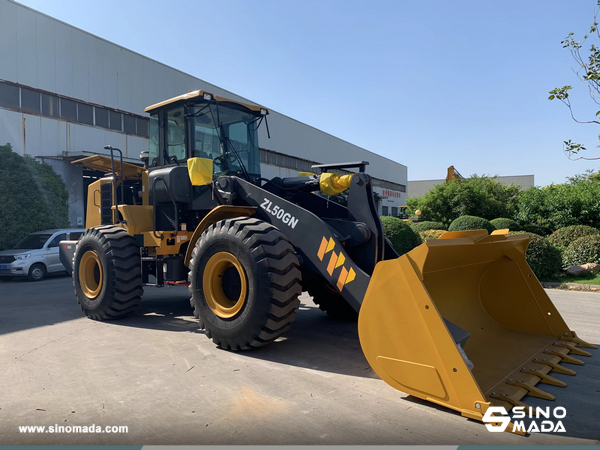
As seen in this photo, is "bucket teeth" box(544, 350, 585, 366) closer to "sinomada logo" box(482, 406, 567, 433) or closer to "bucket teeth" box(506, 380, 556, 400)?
Result: "bucket teeth" box(506, 380, 556, 400)

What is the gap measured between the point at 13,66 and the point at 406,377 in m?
18.2

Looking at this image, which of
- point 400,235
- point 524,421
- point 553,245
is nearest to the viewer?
point 524,421

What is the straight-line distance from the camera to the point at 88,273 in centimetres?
722

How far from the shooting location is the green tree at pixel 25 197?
580 inches

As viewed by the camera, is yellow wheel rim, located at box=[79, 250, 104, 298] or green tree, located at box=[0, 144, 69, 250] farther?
green tree, located at box=[0, 144, 69, 250]

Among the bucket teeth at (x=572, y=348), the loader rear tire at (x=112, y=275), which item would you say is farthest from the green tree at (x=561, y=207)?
the loader rear tire at (x=112, y=275)

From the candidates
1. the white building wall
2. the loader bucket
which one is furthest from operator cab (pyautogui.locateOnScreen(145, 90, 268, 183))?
the white building wall

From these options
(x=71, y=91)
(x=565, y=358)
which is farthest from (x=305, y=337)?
(x=71, y=91)

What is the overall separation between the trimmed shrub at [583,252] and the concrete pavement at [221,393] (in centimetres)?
648

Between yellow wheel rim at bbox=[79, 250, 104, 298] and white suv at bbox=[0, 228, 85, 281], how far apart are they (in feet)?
19.5

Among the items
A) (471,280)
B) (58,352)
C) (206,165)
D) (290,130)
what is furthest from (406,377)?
(290,130)

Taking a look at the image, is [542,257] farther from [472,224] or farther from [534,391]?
[534,391]

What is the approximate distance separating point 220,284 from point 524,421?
3.42 meters

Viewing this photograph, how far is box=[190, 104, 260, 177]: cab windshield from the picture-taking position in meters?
6.32
